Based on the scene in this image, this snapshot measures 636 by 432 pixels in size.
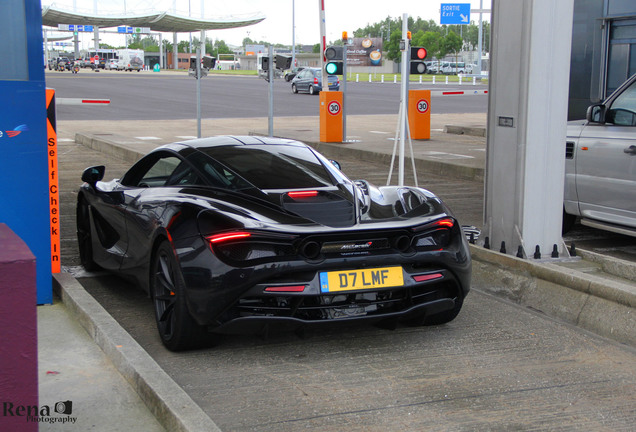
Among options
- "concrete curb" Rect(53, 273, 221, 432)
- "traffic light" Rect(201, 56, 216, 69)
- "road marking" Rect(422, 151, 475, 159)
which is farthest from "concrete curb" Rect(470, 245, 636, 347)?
"traffic light" Rect(201, 56, 216, 69)

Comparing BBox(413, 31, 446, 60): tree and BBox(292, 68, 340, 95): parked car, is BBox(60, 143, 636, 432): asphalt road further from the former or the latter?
BBox(413, 31, 446, 60): tree

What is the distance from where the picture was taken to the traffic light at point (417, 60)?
13.1 metres

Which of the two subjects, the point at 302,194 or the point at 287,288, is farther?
the point at 302,194

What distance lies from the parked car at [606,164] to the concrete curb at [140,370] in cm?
481

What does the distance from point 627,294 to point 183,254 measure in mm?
2975

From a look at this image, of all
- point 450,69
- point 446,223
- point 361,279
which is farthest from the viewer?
point 450,69

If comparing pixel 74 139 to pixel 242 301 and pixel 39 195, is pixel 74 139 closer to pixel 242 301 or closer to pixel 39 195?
pixel 39 195

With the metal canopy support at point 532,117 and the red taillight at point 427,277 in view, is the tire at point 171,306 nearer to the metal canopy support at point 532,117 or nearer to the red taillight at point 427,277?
the red taillight at point 427,277

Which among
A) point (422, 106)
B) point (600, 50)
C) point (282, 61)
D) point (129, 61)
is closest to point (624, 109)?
point (600, 50)

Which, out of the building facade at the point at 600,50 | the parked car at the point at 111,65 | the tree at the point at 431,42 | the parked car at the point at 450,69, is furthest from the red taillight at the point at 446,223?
the parked car at the point at 111,65

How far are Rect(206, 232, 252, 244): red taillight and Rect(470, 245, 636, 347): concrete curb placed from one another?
8.63 ft

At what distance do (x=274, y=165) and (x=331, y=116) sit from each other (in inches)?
547

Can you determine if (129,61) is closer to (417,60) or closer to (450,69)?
(450,69)

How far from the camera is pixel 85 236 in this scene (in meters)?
7.04
